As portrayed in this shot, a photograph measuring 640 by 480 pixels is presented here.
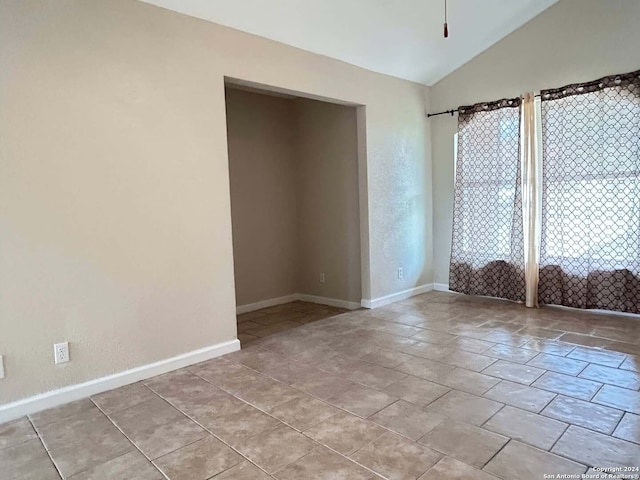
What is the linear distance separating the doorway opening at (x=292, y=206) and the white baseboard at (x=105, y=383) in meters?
1.11

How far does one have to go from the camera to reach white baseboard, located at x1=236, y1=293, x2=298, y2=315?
4873 mm

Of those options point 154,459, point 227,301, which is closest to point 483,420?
point 154,459

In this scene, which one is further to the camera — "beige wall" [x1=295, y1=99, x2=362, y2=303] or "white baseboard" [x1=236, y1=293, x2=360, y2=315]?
"white baseboard" [x1=236, y1=293, x2=360, y2=315]

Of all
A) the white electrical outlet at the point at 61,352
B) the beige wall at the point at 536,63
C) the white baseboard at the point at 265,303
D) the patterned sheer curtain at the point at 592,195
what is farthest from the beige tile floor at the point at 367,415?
the beige wall at the point at 536,63

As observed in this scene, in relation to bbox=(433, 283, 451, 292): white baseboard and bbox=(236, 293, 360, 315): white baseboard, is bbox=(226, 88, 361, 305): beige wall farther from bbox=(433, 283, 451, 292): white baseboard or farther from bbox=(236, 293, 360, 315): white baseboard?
bbox=(433, 283, 451, 292): white baseboard

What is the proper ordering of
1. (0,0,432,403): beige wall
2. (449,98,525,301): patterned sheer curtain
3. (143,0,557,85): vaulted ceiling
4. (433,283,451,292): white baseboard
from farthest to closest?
1. (433,283,451,292): white baseboard
2. (449,98,525,301): patterned sheer curtain
3. (143,0,557,85): vaulted ceiling
4. (0,0,432,403): beige wall

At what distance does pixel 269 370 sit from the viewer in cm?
Result: 305

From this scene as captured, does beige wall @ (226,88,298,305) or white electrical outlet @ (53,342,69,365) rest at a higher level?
beige wall @ (226,88,298,305)

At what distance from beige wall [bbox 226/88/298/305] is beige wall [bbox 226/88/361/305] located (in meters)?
0.01

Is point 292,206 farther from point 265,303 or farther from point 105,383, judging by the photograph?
point 105,383

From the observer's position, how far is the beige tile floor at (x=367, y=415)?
6.25 ft

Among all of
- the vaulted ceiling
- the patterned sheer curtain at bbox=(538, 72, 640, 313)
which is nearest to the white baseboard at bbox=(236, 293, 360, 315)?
the patterned sheer curtain at bbox=(538, 72, 640, 313)

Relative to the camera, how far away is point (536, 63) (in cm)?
438

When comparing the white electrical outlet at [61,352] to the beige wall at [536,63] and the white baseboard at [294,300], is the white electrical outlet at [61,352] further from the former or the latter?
the beige wall at [536,63]
